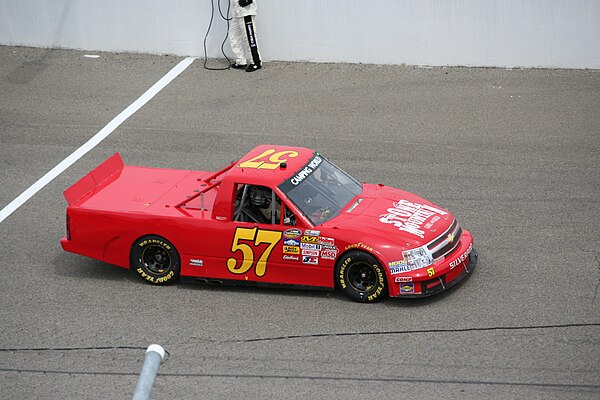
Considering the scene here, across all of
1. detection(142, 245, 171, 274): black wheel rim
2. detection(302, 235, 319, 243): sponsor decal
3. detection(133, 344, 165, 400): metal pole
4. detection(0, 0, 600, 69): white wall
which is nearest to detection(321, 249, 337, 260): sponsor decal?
detection(302, 235, 319, 243): sponsor decal

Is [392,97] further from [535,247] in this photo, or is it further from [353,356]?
[353,356]

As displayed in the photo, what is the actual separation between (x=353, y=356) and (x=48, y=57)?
11648 mm

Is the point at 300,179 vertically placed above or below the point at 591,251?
above

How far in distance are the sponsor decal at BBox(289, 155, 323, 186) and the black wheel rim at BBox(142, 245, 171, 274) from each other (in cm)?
162

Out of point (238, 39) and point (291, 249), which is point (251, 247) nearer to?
point (291, 249)

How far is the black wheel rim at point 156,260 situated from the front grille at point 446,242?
113 inches

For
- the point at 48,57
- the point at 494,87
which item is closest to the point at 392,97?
the point at 494,87

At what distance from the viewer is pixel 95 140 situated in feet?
48.8

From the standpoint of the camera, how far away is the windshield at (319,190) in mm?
10070

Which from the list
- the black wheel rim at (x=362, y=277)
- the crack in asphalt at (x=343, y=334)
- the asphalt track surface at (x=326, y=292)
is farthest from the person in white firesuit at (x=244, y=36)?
the crack in asphalt at (x=343, y=334)

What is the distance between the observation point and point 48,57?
1833cm

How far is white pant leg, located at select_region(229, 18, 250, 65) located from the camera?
17.5 m

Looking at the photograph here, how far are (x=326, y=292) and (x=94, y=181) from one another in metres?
3.08

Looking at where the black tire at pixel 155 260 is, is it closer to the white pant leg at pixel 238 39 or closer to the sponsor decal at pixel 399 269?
the sponsor decal at pixel 399 269
